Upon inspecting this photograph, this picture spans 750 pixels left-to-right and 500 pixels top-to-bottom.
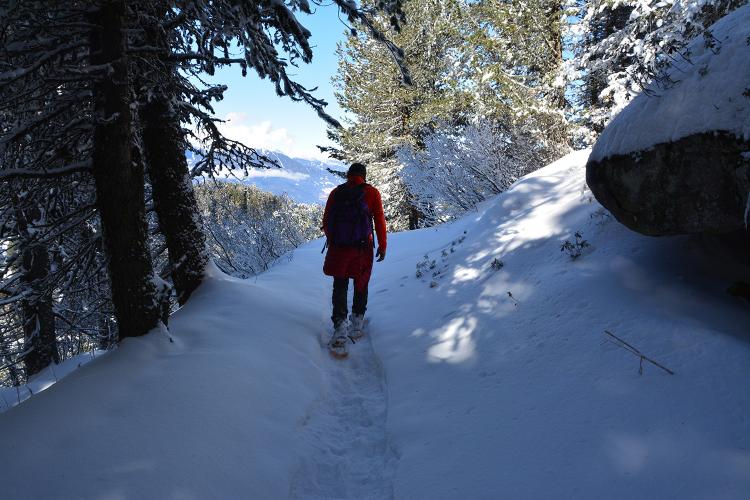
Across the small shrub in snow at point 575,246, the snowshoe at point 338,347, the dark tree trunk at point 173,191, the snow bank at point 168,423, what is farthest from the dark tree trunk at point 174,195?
the small shrub in snow at point 575,246

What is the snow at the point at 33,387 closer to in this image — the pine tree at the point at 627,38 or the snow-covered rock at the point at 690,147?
the snow-covered rock at the point at 690,147

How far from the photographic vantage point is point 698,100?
2631mm

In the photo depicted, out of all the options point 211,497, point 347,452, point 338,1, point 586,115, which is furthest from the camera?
point 586,115

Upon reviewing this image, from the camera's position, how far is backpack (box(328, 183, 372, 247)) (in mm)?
4547

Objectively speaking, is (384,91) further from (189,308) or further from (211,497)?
(211,497)

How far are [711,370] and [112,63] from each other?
4459mm

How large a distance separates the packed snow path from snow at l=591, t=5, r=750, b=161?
2886 millimetres

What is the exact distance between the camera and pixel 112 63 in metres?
2.98

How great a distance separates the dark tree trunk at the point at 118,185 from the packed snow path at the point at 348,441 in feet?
5.65

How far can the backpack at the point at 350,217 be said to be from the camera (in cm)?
455

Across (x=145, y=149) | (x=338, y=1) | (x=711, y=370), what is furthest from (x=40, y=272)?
(x=711, y=370)

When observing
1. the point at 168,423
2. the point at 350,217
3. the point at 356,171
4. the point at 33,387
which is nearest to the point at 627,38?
the point at 356,171

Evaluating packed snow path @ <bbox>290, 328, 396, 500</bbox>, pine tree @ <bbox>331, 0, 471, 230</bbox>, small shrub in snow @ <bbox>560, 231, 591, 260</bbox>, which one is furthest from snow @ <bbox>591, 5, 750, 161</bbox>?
pine tree @ <bbox>331, 0, 471, 230</bbox>

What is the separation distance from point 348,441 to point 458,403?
0.88m
